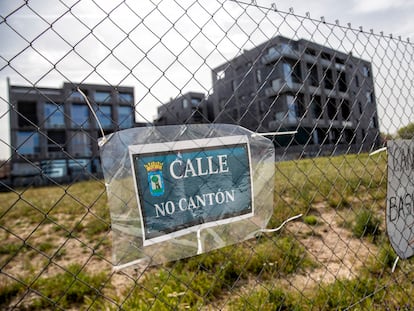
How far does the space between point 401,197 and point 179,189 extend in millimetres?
1643

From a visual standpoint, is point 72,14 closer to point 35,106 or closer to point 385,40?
point 385,40

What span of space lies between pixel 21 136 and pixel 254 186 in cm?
3260

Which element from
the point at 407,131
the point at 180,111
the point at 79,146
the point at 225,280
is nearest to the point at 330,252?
the point at 225,280

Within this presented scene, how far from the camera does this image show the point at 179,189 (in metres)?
1.09

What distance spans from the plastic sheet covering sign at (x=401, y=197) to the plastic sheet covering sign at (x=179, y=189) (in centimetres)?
112

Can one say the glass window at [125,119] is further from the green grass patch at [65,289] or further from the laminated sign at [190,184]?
the green grass patch at [65,289]

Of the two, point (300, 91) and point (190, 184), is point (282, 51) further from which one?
point (190, 184)

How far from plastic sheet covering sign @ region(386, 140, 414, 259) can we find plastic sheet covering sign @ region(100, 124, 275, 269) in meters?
1.12

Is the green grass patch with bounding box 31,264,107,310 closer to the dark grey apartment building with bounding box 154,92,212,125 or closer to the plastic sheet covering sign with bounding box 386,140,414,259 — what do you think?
the dark grey apartment building with bounding box 154,92,212,125

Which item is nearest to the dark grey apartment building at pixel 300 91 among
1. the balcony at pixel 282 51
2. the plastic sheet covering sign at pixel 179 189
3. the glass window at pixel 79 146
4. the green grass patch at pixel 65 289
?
the balcony at pixel 282 51

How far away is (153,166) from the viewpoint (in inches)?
41.5

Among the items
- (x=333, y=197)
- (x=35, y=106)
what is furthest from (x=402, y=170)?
(x=35, y=106)

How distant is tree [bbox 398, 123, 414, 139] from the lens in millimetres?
2264

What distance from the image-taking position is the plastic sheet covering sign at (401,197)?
75.2 inches
